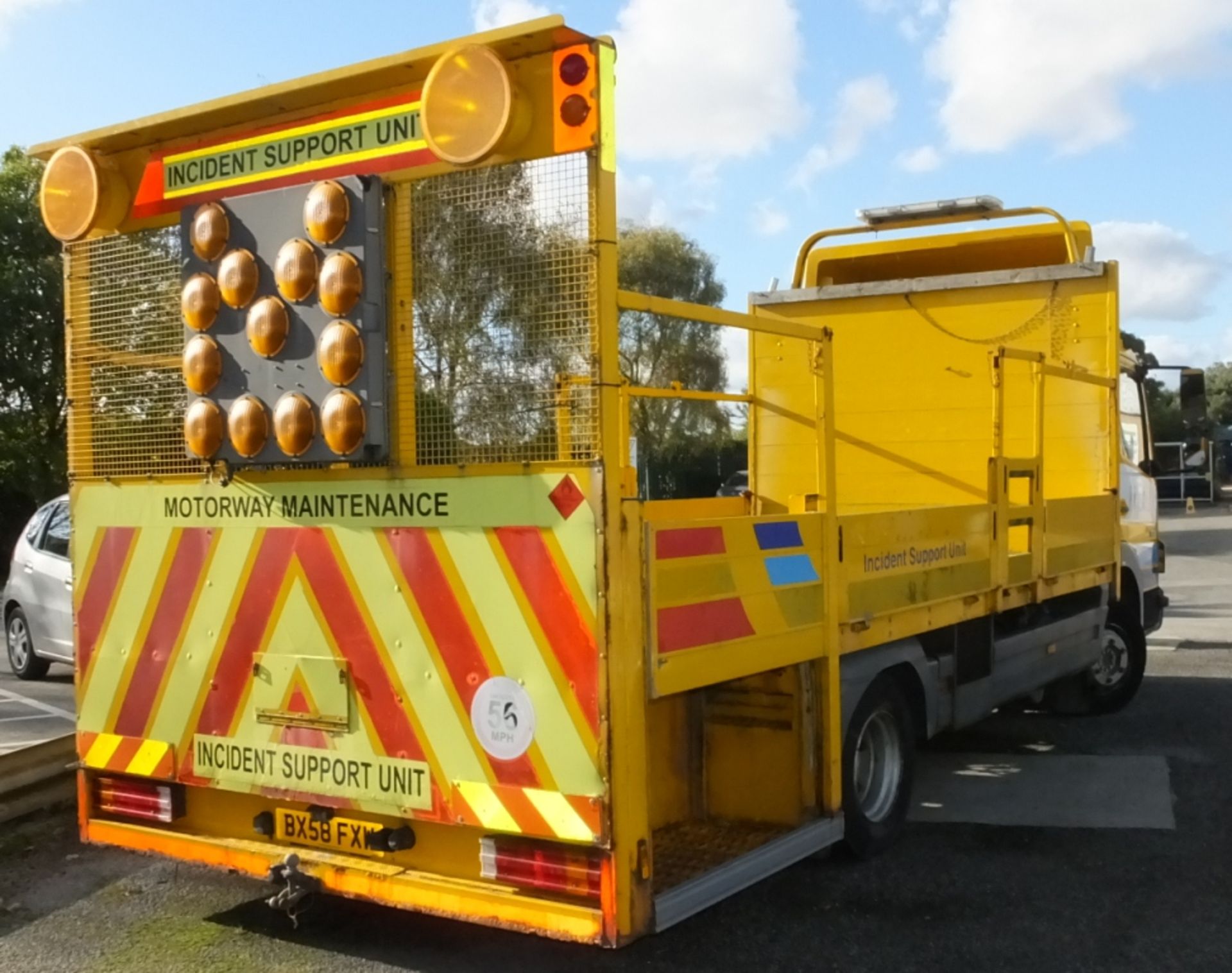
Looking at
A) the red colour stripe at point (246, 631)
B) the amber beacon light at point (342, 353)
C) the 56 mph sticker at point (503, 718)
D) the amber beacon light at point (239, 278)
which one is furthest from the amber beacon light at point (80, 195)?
the 56 mph sticker at point (503, 718)

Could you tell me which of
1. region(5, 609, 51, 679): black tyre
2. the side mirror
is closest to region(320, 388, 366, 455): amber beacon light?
Answer: the side mirror

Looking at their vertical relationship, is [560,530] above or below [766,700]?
above

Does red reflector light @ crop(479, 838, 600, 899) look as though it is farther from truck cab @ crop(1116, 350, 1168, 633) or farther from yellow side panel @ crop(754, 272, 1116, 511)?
truck cab @ crop(1116, 350, 1168, 633)

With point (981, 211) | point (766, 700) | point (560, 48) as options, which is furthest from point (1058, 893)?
point (981, 211)

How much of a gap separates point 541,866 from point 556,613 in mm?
776

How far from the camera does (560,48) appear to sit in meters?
3.98

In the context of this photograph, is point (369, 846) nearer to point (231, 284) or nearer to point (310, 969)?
point (310, 969)

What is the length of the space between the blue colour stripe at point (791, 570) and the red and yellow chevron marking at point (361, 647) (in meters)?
0.96

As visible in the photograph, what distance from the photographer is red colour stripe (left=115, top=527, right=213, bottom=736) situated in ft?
15.6

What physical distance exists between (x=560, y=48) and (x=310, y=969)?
3.23m

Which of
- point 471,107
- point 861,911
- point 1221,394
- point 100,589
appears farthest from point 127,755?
point 1221,394

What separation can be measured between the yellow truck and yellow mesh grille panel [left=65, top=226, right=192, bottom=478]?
0.01 meters

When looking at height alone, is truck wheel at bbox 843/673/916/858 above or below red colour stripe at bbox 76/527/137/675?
below

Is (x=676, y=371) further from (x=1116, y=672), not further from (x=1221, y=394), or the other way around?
(x=1221, y=394)
